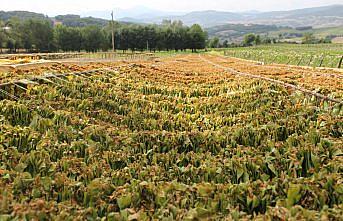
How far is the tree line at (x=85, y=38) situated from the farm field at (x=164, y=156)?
2749 inches

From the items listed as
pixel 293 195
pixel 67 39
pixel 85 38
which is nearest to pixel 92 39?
pixel 85 38

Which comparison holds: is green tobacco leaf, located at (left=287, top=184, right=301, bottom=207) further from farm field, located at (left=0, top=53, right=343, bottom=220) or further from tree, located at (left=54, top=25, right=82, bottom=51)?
tree, located at (left=54, top=25, right=82, bottom=51)

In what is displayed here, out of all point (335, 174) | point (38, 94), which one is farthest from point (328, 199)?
point (38, 94)

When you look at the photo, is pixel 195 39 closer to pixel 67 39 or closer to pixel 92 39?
pixel 92 39

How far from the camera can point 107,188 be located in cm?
351

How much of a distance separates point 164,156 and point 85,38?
75501mm

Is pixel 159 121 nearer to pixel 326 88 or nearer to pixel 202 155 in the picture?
pixel 202 155

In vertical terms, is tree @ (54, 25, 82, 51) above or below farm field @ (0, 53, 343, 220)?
above

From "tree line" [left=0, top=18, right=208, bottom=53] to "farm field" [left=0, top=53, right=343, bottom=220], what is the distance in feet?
229

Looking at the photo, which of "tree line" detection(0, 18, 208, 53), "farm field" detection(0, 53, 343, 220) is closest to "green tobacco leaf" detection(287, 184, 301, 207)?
"farm field" detection(0, 53, 343, 220)

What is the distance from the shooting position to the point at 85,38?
76500mm


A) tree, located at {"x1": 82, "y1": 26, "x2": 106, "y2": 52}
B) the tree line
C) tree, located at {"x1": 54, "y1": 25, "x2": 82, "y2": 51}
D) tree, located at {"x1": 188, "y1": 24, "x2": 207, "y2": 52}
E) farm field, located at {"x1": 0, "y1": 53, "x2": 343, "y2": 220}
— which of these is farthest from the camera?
tree, located at {"x1": 188, "y1": 24, "x2": 207, "y2": 52}

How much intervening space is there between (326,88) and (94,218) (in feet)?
21.6

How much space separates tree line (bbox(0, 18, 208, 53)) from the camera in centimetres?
7331
